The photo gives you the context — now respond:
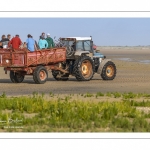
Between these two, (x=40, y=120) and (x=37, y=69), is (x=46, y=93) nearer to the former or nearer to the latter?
(x=37, y=69)

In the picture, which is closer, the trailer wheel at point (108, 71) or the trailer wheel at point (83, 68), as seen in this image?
the trailer wheel at point (83, 68)

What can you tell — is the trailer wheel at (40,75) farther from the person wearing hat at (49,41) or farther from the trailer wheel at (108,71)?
the trailer wheel at (108,71)

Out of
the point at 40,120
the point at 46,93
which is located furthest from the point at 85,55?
the point at 40,120

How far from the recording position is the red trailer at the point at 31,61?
24312 millimetres

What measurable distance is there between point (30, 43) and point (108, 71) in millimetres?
5176

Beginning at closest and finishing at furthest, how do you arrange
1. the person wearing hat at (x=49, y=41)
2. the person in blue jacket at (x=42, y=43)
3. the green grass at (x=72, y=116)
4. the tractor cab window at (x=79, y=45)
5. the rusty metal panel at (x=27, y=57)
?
the green grass at (x=72, y=116) → the rusty metal panel at (x=27, y=57) → the person in blue jacket at (x=42, y=43) → the person wearing hat at (x=49, y=41) → the tractor cab window at (x=79, y=45)

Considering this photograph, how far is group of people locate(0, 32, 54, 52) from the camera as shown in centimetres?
2442

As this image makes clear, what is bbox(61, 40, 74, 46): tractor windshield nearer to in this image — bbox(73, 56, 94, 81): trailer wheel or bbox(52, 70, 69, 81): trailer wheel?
bbox(73, 56, 94, 81): trailer wheel

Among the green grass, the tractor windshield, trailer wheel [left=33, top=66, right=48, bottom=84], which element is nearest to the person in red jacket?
trailer wheel [left=33, top=66, right=48, bottom=84]

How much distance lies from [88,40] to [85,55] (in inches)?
30.7

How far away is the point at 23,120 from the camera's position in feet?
44.6

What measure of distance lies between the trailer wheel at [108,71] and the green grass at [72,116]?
33.5 ft

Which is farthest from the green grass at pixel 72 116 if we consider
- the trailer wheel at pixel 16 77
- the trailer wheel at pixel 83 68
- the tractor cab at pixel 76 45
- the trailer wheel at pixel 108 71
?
the trailer wheel at pixel 108 71

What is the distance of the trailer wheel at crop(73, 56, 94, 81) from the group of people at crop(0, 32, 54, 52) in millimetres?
1456
